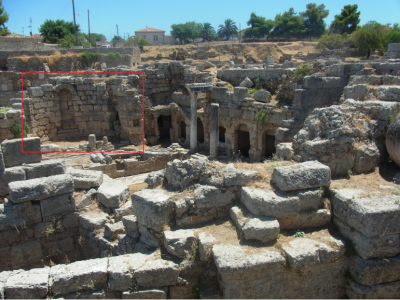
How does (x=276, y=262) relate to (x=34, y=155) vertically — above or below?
below

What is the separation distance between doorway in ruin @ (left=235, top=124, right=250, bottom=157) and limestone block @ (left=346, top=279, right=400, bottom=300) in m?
12.3

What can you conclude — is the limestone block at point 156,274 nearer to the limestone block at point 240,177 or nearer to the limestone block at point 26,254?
the limestone block at point 240,177

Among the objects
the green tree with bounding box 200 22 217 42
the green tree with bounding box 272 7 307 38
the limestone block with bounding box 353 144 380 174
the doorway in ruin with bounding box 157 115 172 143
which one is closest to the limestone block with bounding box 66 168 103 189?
the limestone block with bounding box 353 144 380 174

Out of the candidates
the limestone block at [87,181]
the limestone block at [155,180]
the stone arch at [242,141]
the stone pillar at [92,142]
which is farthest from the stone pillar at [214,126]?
the limestone block at [155,180]

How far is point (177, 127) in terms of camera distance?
18703 mm

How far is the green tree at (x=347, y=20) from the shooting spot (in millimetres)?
48312

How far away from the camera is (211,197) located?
558cm

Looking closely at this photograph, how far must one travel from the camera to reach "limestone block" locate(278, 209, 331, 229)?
5200 millimetres

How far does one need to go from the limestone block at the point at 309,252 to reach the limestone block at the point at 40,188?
4499 mm

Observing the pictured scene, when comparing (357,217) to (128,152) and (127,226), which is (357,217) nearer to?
(127,226)

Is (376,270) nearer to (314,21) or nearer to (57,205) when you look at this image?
(57,205)

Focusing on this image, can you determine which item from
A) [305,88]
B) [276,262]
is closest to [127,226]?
[276,262]

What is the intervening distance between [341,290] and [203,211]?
94.8 inches

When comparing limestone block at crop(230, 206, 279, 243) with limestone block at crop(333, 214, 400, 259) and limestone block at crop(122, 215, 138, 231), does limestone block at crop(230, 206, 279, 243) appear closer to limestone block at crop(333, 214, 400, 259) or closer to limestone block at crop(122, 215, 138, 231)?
limestone block at crop(333, 214, 400, 259)
